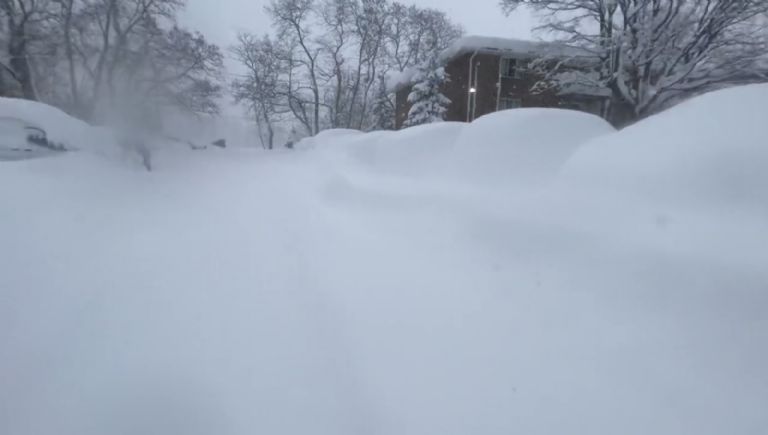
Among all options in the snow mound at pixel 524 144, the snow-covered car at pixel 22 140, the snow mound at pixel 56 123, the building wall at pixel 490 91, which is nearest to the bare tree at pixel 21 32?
the snow mound at pixel 56 123

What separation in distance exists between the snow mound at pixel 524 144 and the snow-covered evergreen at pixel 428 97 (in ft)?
43.2

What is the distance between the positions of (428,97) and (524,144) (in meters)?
14.5

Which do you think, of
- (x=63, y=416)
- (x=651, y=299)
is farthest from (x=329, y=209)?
(x=651, y=299)

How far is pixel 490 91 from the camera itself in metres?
20.1

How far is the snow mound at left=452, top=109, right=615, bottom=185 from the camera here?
351cm

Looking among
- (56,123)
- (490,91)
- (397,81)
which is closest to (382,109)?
(397,81)

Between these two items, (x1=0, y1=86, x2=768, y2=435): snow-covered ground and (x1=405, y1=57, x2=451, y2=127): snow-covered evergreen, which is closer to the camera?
(x1=0, y1=86, x2=768, y2=435): snow-covered ground

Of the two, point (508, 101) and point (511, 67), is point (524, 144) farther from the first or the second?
point (511, 67)

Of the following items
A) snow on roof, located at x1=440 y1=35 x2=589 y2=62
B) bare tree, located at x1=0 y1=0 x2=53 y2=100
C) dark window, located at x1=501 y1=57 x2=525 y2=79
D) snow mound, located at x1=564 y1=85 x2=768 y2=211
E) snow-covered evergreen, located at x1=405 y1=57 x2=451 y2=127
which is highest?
snow on roof, located at x1=440 y1=35 x2=589 y2=62

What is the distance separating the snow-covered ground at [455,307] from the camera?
161 cm

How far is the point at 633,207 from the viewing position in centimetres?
225

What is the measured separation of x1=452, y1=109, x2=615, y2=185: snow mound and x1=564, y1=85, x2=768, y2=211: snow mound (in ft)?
1.95

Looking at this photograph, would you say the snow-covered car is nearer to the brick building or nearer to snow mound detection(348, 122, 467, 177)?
snow mound detection(348, 122, 467, 177)

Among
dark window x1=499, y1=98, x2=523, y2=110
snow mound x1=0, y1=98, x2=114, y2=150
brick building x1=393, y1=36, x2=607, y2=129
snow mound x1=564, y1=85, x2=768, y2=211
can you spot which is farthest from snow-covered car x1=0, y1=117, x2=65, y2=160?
dark window x1=499, y1=98, x2=523, y2=110
